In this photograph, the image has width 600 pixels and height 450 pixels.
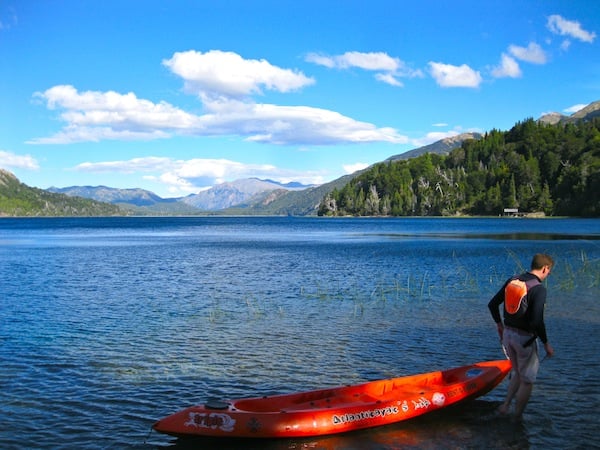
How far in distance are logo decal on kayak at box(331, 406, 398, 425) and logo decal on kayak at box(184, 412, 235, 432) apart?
2.28 m

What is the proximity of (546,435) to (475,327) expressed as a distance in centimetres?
1139

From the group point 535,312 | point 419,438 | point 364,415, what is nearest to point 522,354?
point 535,312

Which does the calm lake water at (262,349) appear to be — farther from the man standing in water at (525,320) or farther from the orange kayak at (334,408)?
the man standing in water at (525,320)

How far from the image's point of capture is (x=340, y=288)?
120 feet

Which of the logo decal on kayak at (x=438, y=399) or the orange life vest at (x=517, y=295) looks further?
the logo decal on kayak at (x=438, y=399)

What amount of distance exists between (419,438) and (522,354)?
2.99 metres

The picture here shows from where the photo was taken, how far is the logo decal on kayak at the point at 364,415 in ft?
39.4

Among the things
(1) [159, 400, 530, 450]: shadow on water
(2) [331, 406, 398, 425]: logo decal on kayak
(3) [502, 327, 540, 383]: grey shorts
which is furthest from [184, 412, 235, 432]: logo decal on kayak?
(3) [502, 327, 540, 383]: grey shorts

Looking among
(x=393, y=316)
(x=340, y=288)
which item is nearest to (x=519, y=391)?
(x=393, y=316)

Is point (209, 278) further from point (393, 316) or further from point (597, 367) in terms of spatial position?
point (597, 367)

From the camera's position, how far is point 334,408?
476 inches

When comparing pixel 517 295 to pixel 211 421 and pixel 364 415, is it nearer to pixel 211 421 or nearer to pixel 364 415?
pixel 364 415

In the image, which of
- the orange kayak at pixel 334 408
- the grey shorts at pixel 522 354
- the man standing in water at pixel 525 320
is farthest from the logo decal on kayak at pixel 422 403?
the grey shorts at pixel 522 354

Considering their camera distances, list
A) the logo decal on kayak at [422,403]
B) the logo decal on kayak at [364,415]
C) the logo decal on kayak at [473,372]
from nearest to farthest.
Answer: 1. the logo decal on kayak at [364,415]
2. the logo decal on kayak at [422,403]
3. the logo decal on kayak at [473,372]
